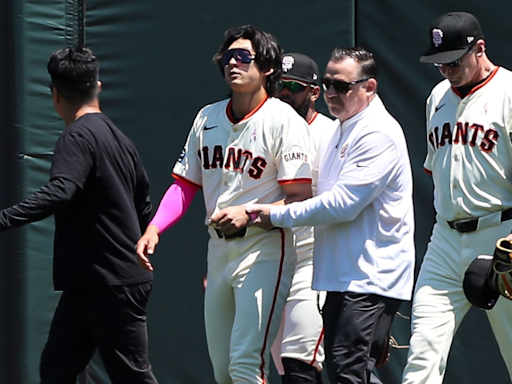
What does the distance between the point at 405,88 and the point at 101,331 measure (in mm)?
2516

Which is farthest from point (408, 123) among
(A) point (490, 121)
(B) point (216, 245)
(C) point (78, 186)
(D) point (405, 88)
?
(C) point (78, 186)

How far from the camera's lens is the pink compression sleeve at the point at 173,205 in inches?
167

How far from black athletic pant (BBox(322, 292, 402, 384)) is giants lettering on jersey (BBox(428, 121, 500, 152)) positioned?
0.85 metres

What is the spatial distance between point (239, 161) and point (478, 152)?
1088 mm

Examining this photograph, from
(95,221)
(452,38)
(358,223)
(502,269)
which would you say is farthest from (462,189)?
(95,221)

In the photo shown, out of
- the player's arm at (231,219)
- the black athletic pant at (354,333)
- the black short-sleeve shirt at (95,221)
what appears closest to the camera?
the black athletic pant at (354,333)

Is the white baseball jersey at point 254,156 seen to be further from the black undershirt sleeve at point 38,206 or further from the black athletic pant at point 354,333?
the black undershirt sleeve at point 38,206

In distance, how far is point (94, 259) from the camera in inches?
156

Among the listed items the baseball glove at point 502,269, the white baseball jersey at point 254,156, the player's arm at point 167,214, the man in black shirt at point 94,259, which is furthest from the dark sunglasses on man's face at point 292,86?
the baseball glove at point 502,269

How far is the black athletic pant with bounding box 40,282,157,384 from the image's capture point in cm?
399

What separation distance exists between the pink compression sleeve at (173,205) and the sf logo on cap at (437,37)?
134cm

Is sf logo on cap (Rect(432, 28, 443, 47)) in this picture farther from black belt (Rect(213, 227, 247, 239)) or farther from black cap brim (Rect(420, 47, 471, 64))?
black belt (Rect(213, 227, 247, 239))

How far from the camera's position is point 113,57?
6109 millimetres

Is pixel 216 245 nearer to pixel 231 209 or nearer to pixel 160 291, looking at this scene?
pixel 231 209
